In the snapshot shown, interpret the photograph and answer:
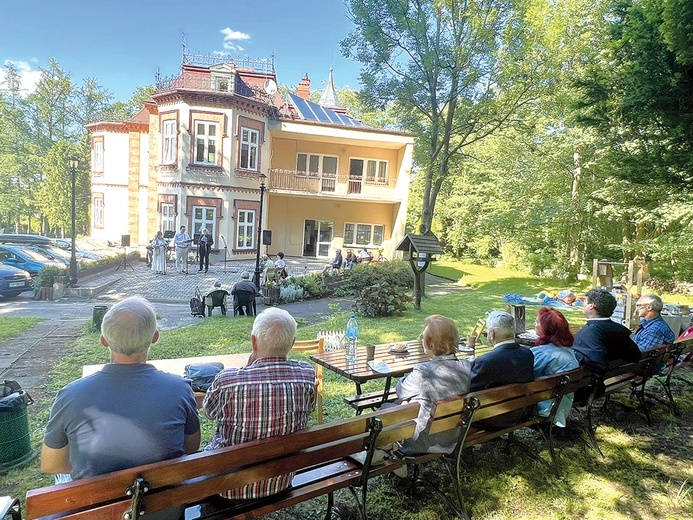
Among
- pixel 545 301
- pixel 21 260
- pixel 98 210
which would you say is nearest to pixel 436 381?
pixel 545 301

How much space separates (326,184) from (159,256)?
9685 mm

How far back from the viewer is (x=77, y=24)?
123 ft

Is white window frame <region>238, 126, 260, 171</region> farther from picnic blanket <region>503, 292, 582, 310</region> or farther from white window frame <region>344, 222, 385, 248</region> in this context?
picnic blanket <region>503, 292, 582, 310</region>

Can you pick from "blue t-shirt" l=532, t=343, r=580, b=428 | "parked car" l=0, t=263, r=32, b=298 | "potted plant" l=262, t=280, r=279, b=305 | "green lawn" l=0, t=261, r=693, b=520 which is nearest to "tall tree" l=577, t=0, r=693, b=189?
"green lawn" l=0, t=261, r=693, b=520

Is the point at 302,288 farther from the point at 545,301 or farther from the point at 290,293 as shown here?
the point at 545,301

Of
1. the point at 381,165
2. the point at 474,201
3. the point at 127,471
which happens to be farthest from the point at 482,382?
the point at 474,201

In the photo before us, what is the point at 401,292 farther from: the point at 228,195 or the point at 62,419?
the point at 228,195

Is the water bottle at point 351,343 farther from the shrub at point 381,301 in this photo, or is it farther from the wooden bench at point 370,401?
the shrub at point 381,301

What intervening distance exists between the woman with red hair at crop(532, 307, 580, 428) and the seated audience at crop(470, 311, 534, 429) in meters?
0.47

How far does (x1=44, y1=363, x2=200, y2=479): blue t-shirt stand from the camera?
68.1 inches

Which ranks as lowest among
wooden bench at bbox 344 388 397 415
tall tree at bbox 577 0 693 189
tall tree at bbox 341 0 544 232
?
wooden bench at bbox 344 388 397 415

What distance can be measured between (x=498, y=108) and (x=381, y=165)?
31.2 ft

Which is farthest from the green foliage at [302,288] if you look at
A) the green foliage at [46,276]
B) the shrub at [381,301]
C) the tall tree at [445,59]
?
the green foliage at [46,276]

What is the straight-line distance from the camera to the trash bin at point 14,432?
10.5 ft
